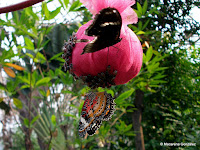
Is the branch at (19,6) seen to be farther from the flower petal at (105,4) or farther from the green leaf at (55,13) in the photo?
the green leaf at (55,13)

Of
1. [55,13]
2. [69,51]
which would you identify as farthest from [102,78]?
[55,13]

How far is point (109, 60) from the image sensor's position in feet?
1.79

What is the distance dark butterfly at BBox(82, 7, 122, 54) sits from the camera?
1.26 feet

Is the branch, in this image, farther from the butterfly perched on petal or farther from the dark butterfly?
the butterfly perched on petal

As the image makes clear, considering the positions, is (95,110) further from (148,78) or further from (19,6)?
(148,78)

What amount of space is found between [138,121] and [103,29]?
1.65m

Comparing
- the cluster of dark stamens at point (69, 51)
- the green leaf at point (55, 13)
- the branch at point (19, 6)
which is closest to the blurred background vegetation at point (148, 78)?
the green leaf at point (55, 13)

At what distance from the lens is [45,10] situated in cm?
110

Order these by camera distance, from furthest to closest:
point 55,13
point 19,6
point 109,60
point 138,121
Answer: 1. point 138,121
2. point 55,13
3. point 109,60
4. point 19,6

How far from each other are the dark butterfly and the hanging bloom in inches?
3.8

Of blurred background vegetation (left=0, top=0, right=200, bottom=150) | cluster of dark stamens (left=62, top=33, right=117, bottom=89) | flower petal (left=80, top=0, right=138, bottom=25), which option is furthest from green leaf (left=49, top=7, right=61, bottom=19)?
flower petal (left=80, top=0, right=138, bottom=25)

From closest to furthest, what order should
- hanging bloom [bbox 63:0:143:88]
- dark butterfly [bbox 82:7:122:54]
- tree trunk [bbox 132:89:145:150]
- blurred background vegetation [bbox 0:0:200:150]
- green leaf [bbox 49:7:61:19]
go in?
dark butterfly [bbox 82:7:122:54]
hanging bloom [bbox 63:0:143:88]
green leaf [bbox 49:7:61:19]
blurred background vegetation [bbox 0:0:200:150]
tree trunk [bbox 132:89:145:150]

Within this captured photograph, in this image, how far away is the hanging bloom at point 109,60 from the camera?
54 centimetres

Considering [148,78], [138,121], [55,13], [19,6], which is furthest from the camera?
[138,121]
